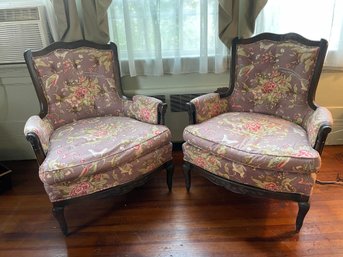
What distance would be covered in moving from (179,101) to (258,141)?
887 mm

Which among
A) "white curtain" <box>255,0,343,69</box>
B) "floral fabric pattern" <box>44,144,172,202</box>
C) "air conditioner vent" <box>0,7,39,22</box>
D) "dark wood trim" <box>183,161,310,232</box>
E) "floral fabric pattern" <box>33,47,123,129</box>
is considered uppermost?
"air conditioner vent" <box>0,7,39,22</box>

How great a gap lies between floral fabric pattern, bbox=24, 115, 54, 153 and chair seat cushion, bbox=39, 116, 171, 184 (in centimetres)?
3

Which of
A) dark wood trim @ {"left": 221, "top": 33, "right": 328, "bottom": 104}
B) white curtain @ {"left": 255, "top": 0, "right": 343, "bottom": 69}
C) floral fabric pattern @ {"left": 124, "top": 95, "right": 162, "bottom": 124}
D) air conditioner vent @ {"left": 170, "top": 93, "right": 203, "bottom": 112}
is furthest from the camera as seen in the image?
air conditioner vent @ {"left": 170, "top": 93, "right": 203, "bottom": 112}

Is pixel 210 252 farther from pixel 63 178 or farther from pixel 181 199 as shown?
pixel 63 178

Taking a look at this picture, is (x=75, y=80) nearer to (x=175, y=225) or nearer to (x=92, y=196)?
(x=92, y=196)

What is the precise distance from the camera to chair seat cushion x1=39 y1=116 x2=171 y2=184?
1.52 metres

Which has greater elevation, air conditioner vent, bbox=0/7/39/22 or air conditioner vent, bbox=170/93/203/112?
air conditioner vent, bbox=0/7/39/22

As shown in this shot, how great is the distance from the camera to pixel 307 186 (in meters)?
1.51

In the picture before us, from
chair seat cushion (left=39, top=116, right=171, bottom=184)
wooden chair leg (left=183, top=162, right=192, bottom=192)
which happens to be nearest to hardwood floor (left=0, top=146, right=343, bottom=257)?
wooden chair leg (left=183, top=162, right=192, bottom=192)

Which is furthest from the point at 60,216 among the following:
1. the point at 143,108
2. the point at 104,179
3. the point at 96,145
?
the point at 143,108

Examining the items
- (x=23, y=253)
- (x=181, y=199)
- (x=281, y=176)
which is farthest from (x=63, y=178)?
(x=281, y=176)

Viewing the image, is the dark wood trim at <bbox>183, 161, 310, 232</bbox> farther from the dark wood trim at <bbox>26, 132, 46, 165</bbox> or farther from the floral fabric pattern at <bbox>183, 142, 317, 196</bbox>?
the dark wood trim at <bbox>26, 132, 46, 165</bbox>

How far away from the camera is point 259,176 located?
1553 mm

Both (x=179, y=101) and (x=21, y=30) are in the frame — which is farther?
(x=179, y=101)
